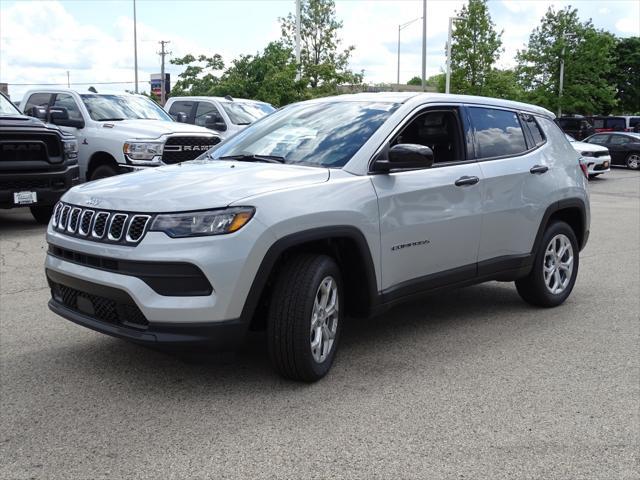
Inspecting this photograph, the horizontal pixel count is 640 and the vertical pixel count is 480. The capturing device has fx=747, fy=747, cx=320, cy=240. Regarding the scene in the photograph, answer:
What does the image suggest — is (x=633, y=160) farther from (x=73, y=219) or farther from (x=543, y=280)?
(x=73, y=219)

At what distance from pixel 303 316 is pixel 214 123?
11.5 metres

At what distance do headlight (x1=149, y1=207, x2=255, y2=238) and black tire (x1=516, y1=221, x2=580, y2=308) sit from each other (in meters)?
3.12

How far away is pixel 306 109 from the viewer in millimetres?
5453

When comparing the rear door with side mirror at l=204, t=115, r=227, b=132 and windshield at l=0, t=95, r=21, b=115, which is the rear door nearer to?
windshield at l=0, t=95, r=21, b=115

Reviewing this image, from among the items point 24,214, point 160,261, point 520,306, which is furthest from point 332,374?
point 24,214

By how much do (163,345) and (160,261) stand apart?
437 millimetres

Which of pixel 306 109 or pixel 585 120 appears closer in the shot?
pixel 306 109

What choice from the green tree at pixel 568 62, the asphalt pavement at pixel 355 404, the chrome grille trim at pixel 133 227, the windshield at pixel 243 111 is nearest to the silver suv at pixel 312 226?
the chrome grille trim at pixel 133 227

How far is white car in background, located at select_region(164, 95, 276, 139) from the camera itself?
597 inches

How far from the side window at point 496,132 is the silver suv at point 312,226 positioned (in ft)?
0.05

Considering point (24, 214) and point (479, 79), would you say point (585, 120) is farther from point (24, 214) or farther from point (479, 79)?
point (24, 214)

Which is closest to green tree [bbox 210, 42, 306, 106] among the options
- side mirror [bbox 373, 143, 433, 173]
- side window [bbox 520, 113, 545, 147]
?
side window [bbox 520, 113, 545, 147]

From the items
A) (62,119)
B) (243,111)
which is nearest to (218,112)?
(243,111)

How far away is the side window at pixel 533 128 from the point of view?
244 inches
